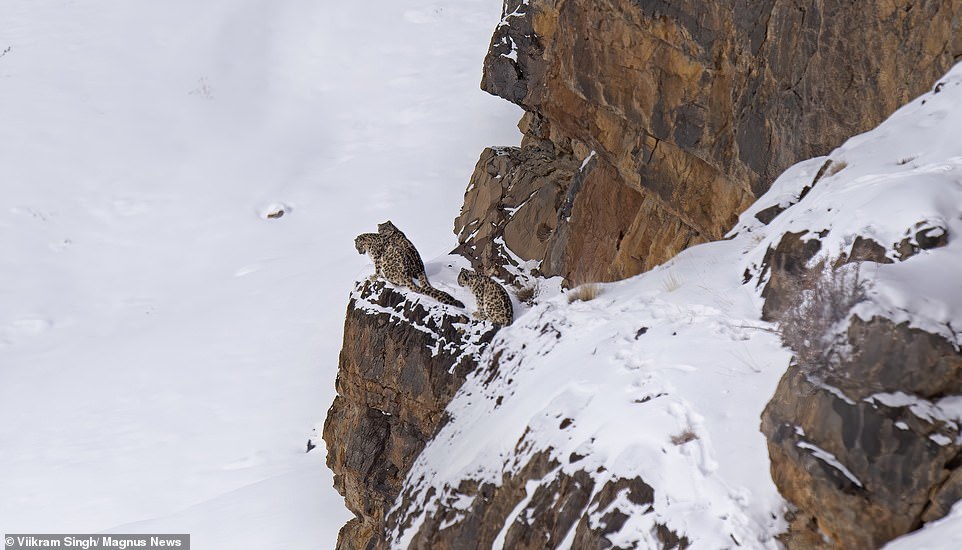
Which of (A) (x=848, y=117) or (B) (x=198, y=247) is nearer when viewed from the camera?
(A) (x=848, y=117)

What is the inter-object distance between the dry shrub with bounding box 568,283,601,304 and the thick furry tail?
11.1 ft

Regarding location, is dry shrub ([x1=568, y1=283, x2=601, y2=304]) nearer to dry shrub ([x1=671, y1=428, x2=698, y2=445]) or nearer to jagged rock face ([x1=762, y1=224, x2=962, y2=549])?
dry shrub ([x1=671, y1=428, x2=698, y2=445])

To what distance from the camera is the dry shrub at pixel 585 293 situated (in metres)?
8.12

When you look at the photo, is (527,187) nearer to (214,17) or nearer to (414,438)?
(414,438)

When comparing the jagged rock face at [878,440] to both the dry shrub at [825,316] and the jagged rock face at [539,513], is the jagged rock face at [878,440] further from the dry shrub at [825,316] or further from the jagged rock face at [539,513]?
the jagged rock face at [539,513]

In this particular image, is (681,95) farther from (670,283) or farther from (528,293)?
(528,293)

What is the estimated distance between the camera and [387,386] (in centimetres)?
1192

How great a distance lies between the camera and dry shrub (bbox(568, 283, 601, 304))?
8.12m

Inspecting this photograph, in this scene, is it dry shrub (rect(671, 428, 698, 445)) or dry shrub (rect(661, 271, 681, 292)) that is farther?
dry shrub (rect(661, 271, 681, 292))

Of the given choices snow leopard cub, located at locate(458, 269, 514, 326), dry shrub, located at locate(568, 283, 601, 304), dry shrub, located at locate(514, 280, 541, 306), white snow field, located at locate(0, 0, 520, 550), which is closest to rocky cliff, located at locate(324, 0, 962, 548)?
dry shrub, located at locate(568, 283, 601, 304)

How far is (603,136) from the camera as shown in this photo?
39.3ft

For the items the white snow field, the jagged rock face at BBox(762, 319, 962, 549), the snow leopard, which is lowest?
the jagged rock face at BBox(762, 319, 962, 549)

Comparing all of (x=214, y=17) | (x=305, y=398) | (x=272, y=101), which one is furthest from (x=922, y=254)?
(x=214, y=17)

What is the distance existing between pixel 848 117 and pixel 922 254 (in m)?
3.41
